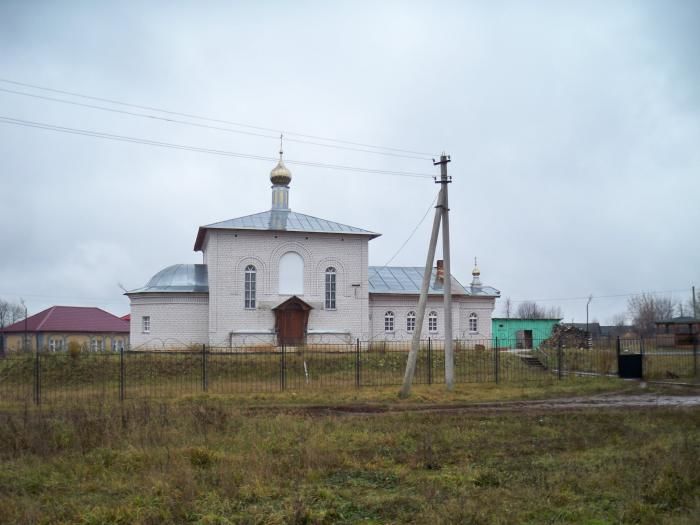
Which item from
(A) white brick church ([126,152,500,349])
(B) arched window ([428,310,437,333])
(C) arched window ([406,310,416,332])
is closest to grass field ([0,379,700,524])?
(A) white brick church ([126,152,500,349])

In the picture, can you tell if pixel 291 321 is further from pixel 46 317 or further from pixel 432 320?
pixel 46 317

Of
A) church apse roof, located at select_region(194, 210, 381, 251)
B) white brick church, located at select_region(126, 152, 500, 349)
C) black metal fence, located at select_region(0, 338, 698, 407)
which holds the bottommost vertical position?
black metal fence, located at select_region(0, 338, 698, 407)

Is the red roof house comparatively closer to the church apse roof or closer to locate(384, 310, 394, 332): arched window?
the church apse roof

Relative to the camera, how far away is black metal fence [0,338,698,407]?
20672 mm

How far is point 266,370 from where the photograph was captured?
24.8 meters

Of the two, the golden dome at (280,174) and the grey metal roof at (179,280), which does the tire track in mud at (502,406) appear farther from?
the golden dome at (280,174)

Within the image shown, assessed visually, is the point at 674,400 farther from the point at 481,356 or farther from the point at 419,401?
the point at 481,356

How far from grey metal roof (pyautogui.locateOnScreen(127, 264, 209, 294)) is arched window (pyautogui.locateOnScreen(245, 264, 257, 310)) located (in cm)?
199

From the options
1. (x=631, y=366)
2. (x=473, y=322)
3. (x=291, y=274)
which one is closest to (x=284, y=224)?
(x=291, y=274)

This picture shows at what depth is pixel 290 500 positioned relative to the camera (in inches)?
274

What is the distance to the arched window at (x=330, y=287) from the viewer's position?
32438mm

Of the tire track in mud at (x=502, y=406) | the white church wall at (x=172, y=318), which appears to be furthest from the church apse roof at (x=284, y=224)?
the tire track in mud at (x=502, y=406)

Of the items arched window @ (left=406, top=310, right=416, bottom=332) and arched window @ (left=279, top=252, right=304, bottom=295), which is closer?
arched window @ (left=279, top=252, right=304, bottom=295)

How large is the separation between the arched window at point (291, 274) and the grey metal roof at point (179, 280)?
12.2ft
